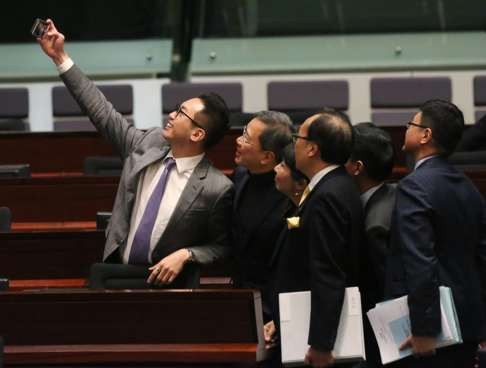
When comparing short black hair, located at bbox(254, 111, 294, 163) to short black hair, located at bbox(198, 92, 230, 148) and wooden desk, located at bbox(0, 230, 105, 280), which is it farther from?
wooden desk, located at bbox(0, 230, 105, 280)

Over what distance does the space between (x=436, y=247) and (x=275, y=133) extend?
0.30 metres

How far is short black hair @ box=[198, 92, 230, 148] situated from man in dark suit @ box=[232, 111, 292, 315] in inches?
2.0

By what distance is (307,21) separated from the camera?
3613mm

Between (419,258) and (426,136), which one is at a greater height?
(426,136)

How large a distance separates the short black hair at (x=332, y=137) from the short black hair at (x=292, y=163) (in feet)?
0.19

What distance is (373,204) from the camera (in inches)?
55.4

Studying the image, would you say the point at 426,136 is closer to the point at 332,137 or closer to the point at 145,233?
the point at 332,137

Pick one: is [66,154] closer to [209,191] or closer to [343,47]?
[209,191]

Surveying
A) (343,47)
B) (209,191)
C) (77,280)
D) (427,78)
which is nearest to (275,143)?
(209,191)

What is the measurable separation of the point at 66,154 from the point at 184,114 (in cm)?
87

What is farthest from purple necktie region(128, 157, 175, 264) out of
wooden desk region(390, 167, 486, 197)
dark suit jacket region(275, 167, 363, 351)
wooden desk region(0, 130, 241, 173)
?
wooden desk region(0, 130, 241, 173)

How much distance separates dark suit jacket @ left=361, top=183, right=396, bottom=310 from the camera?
1.37m

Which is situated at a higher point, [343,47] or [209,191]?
[343,47]

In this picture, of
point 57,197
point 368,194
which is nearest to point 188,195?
point 368,194
